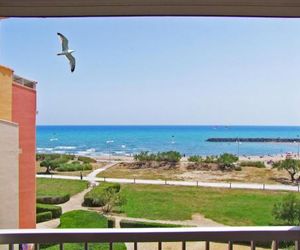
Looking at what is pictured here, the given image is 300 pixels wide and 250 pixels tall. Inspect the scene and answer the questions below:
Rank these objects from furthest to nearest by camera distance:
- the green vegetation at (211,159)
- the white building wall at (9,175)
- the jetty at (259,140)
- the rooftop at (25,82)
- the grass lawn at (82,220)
Result: the green vegetation at (211,159) → the jetty at (259,140) → the rooftop at (25,82) → the grass lawn at (82,220) → the white building wall at (9,175)

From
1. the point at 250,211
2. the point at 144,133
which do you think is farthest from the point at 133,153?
the point at 250,211

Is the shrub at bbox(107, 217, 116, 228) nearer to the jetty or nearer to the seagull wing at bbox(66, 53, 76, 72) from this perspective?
the jetty

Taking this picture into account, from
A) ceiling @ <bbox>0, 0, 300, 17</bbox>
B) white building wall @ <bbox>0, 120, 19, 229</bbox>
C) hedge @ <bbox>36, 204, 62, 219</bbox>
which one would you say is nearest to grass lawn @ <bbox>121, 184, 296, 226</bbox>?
hedge @ <bbox>36, 204, 62, 219</bbox>

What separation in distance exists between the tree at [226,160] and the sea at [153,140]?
0.05 meters

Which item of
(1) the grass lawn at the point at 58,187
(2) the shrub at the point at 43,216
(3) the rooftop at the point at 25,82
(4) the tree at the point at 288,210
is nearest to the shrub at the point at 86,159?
(1) the grass lawn at the point at 58,187

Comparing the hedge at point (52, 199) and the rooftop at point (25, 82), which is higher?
the rooftop at point (25, 82)

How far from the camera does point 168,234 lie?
1.53m

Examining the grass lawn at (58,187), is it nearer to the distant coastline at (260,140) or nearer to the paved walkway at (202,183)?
the paved walkway at (202,183)

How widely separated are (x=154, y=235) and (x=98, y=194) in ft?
4.01

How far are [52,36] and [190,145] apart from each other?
137cm

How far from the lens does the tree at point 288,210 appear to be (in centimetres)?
229

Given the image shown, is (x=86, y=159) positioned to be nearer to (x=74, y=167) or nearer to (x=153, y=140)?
(x=74, y=167)

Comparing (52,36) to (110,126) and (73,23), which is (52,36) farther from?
(110,126)

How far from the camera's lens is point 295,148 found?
2566mm
